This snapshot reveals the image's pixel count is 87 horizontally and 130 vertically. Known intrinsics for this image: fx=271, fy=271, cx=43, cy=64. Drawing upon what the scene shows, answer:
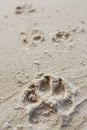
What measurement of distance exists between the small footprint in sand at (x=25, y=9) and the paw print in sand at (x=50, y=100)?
2.80 ft

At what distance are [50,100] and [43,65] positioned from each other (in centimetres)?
33

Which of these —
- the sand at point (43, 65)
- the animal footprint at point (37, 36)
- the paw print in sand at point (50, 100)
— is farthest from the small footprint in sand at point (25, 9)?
the paw print in sand at point (50, 100)

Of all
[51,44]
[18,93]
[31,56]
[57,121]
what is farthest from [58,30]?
[57,121]

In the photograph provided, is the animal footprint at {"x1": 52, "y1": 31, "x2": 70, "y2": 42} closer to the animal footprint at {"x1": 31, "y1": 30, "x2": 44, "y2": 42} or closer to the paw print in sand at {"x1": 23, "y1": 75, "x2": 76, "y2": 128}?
the animal footprint at {"x1": 31, "y1": 30, "x2": 44, "y2": 42}

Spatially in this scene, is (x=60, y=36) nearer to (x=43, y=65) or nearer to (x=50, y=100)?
(x=43, y=65)

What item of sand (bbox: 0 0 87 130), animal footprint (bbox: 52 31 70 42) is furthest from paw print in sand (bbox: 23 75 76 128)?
animal footprint (bbox: 52 31 70 42)

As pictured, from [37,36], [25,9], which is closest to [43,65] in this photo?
[37,36]

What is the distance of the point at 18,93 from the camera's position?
1.51 meters

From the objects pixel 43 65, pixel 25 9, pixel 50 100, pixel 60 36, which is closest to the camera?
pixel 50 100

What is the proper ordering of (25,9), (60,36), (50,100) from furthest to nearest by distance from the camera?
1. (25,9)
2. (60,36)
3. (50,100)

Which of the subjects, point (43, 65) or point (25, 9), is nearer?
point (43, 65)

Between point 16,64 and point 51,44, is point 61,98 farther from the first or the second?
point 51,44

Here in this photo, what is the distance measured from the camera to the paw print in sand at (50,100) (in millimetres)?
1370

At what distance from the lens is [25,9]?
2279 mm
